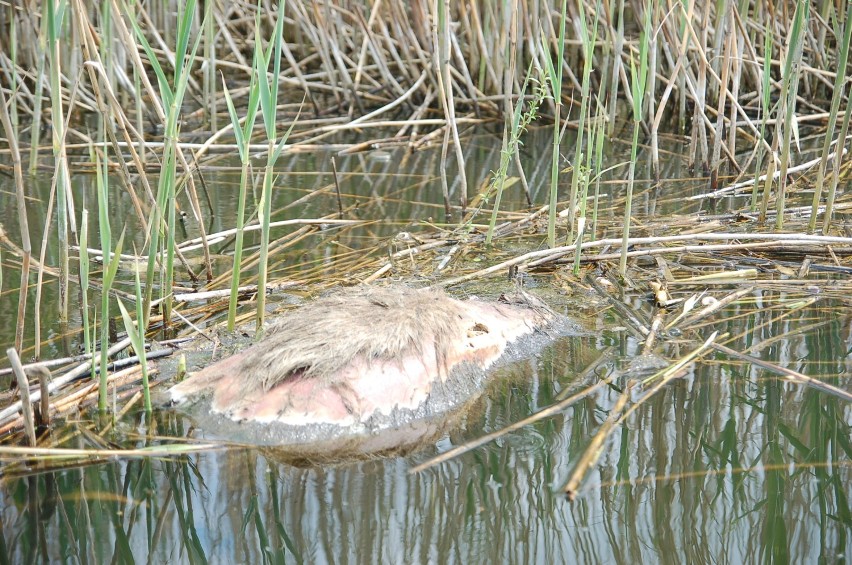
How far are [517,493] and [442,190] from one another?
246cm

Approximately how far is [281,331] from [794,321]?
1.52 meters

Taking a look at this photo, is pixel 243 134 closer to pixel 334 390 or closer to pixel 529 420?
pixel 334 390

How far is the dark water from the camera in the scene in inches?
65.5

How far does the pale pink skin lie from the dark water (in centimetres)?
11

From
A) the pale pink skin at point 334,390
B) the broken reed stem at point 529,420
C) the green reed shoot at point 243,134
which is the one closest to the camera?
the broken reed stem at point 529,420

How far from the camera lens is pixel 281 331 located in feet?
7.13

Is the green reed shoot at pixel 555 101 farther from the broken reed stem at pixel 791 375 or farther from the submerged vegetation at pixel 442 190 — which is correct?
the broken reed stem at pixel 791 375

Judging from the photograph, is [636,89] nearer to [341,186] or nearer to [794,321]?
[794,321]

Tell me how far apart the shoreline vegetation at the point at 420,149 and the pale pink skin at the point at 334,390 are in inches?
6.4

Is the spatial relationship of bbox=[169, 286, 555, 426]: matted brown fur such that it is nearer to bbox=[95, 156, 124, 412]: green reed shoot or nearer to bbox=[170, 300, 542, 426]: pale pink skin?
bbox=[170, 300, 542, 426]: pale pink skin

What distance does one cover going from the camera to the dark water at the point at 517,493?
1663mm

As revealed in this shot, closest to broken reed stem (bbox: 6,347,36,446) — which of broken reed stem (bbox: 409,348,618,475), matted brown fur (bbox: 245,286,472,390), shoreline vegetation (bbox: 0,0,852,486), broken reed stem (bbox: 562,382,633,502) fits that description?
shoreline vegetation (bbox: 0,0,852,486)

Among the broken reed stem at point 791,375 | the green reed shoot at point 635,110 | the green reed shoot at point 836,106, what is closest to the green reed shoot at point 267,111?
the green reed shoot at point 635,110

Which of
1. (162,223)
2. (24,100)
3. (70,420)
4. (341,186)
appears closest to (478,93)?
(341,186)
